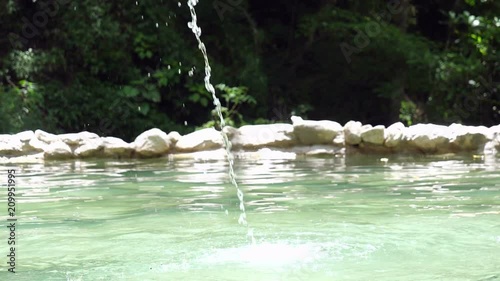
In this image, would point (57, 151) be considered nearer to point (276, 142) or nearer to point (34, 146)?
point (34, 146)

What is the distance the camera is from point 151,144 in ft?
30.2

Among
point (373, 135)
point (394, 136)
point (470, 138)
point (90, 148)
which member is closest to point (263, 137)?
point (373, 135)

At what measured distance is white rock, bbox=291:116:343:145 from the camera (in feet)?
29.9

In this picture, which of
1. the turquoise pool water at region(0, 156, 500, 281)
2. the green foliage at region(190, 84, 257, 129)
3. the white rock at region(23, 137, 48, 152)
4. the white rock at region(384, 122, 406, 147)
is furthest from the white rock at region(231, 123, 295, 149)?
the green foliage at region(190, 84, 257, 129)

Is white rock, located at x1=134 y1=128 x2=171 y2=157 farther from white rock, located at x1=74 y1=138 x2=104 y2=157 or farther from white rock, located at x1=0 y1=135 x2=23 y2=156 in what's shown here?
white rock, located at x1=0 y1=135 x2=23 y2=156

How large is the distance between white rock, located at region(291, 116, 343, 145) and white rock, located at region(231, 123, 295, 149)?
0.46ft

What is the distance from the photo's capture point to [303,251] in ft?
11.1

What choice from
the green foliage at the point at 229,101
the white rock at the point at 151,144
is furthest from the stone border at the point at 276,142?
the green foliage at the point at 229,101

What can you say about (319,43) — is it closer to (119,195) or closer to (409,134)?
(409,134)

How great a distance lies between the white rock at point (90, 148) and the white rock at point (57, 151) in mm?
107

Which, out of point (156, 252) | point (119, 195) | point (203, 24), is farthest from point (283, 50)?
point (156, 252)

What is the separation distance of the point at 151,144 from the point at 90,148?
2.33ft

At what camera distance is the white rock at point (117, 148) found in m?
9.29

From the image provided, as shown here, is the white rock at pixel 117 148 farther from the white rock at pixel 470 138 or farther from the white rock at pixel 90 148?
the white rock at pixel 470 138
